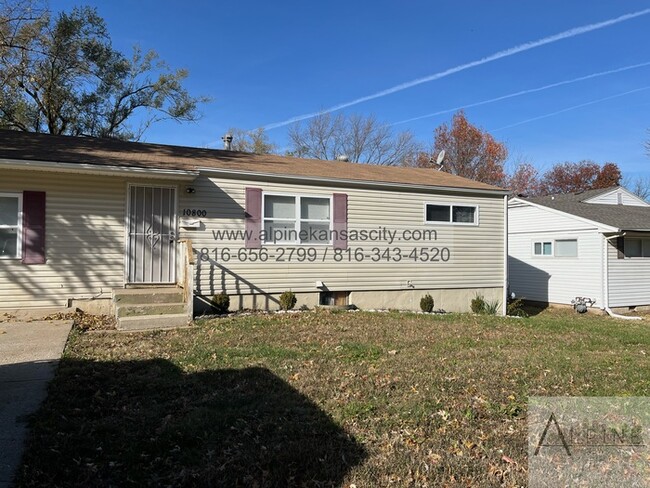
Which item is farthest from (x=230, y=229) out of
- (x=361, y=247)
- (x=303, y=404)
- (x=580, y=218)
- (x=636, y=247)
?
(x=636, y=247)

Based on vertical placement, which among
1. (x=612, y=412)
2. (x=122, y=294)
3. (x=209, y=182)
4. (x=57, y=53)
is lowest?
(x=612, y=412)

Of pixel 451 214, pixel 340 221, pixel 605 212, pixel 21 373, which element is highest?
pixel 605 212

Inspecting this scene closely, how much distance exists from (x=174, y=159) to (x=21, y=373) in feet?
20.8

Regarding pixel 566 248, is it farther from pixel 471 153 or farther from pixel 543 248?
pixel 471 153

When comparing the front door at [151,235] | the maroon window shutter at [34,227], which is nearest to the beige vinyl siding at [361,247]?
the front door at [151,235]

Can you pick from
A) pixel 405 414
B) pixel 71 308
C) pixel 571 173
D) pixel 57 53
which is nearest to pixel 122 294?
pixel 71 308

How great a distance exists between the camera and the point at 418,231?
476 inches

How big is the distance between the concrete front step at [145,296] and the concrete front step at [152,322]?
58cm

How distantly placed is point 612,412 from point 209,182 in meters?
8.13

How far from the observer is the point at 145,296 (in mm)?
8508

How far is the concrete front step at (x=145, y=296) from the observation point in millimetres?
8350

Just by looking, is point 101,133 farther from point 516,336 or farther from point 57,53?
point 516,336

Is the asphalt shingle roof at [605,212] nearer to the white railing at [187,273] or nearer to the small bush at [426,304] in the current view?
the small bush at [426,304]

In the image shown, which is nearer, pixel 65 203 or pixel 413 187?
pixel 65 203
